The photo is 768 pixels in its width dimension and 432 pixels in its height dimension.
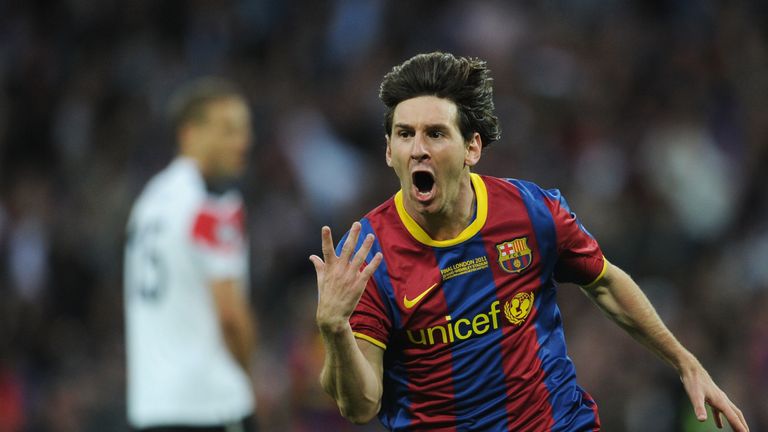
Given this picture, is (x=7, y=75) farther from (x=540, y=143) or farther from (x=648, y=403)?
(x=648, y=403)

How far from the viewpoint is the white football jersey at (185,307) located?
595cm

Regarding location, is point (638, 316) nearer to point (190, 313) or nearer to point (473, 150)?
point (473, 150)

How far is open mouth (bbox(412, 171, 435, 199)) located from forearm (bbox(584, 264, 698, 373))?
28.5 inches

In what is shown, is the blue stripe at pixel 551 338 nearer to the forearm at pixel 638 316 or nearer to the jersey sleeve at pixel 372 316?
the forearm at pixel 638 316

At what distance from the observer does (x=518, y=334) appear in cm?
425

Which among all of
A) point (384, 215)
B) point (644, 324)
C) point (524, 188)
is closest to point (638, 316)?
point (644, 324)

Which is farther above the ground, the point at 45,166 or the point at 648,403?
the point at 45,166

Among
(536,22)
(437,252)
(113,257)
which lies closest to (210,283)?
(437,252)

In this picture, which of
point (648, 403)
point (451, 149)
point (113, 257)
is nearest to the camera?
point (451, 149)

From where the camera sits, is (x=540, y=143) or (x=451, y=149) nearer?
(x=451, y=149)

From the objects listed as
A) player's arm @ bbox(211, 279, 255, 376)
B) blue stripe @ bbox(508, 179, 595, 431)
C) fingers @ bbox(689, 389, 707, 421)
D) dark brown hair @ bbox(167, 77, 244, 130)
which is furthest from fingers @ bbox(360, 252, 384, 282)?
dark brown hair @ bbox(167, 77, 244, 130)

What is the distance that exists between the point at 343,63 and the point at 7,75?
302cm

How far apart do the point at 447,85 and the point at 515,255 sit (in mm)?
592

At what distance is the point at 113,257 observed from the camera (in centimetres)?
1046
